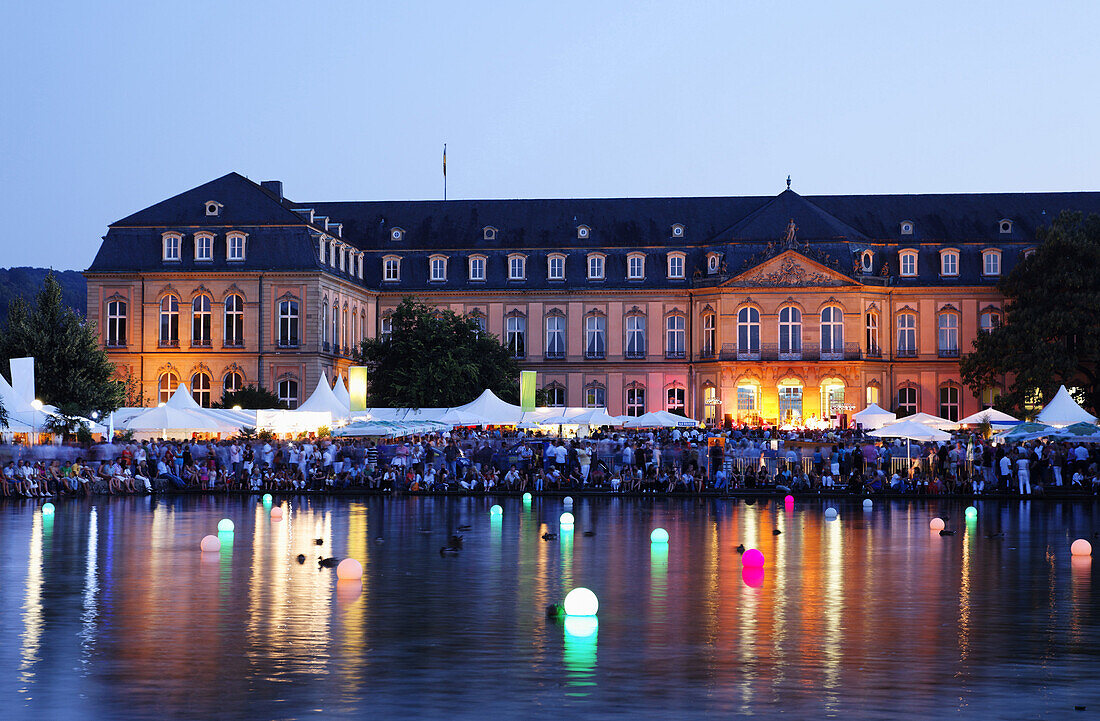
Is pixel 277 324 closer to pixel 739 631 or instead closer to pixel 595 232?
pixel 595 232

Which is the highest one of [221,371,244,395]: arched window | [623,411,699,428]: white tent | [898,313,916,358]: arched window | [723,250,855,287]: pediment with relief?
[723,250,855,287]: pediment with relief

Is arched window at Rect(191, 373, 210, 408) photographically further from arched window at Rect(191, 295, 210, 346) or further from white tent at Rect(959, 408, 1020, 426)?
white tent at Rect(959, 408, 1020, 426)

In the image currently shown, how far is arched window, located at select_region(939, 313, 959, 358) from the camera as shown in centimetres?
8462

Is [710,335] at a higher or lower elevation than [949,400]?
higher

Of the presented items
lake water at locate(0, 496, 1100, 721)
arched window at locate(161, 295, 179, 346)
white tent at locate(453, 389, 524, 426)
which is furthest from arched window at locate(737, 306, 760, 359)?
lake water at locate(0, 496, 1100, 721)

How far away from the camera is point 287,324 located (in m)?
78.2

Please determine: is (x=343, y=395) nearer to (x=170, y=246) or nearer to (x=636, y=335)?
(x=170, y=246)

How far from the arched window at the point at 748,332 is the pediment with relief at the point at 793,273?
1.68 metres

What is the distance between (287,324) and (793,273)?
90.2 feet

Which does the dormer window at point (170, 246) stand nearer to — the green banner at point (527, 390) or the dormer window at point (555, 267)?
the dormer window at point (555, 267)

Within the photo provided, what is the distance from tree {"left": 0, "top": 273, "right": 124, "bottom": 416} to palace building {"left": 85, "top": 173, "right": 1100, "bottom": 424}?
17.5 meters

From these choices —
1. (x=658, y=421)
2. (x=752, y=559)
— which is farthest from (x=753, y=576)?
(x=658, y=421)

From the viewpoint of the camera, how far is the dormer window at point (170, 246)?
78.6 meters

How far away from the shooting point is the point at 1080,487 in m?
46.0
